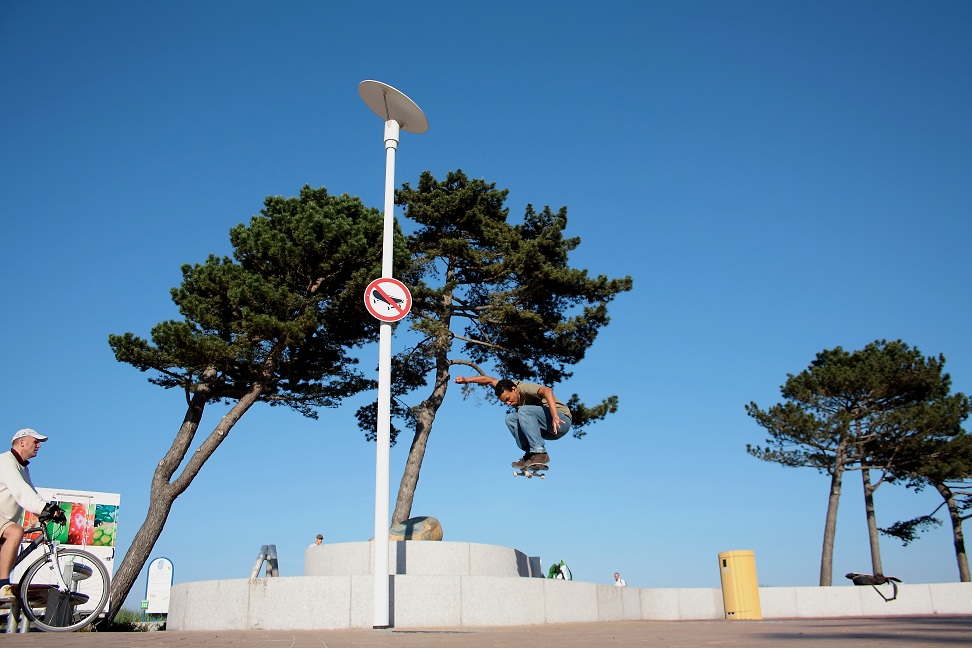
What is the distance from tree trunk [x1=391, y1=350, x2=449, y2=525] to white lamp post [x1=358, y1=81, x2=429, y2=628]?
29.7 feet

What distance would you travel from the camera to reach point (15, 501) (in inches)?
249

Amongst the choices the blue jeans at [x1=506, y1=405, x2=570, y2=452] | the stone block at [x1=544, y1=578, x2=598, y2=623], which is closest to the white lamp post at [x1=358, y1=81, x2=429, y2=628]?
the blue jeans at [x1=506, y1=405, x2=570, y2=452]

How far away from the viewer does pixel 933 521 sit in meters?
33.2

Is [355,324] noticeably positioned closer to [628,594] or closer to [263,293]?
[263,293]

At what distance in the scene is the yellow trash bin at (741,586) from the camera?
49.2 feet

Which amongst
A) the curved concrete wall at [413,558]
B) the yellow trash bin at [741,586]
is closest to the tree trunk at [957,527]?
the yellow trash bin at [741,586]

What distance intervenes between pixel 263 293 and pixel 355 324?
2673 millimetres

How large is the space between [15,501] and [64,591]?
89cm

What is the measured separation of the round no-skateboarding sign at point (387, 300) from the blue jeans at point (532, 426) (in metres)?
2.01

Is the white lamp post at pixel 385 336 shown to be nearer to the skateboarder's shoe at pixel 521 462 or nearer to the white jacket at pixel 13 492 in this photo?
the skateboarder's shoe at pixel 521 462

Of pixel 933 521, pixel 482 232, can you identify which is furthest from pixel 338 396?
pixel 933 521

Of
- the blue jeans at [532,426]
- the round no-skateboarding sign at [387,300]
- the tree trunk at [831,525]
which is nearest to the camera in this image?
the round no-skateboarding sign at [387,300]

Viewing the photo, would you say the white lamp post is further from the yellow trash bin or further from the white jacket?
the yellow trash bin

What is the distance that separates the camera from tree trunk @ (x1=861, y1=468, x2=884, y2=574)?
29938mm
